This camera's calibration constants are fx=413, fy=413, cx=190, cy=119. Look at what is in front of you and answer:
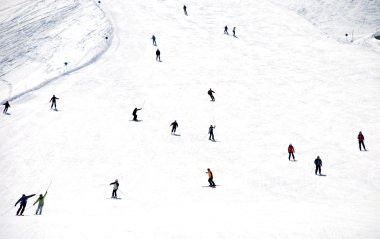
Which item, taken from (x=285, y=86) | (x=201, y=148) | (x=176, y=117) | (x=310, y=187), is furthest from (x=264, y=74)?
(x=310, y=187)

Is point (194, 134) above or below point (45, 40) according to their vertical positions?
below

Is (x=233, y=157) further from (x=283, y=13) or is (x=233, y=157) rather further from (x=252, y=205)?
(x=283, y=13)

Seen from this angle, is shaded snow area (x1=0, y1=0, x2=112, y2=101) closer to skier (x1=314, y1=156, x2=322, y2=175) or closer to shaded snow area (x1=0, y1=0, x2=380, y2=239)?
shaded snow area (x1=0, y1=0, x2=380, y2=239)

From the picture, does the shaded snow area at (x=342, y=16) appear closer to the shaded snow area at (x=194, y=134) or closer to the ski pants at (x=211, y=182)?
the shaded snow area at (x=194, y=134)

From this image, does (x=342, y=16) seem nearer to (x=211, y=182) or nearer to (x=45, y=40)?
(x=45, y=40)

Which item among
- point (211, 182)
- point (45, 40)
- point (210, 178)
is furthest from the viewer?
point (45, 40)

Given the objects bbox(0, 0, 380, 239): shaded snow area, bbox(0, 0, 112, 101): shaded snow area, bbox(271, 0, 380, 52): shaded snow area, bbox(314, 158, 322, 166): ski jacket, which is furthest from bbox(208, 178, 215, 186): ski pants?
bbox(271, 0, 380, 52): shaded snow area

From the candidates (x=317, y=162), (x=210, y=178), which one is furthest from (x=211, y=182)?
(x=317, y=162)
